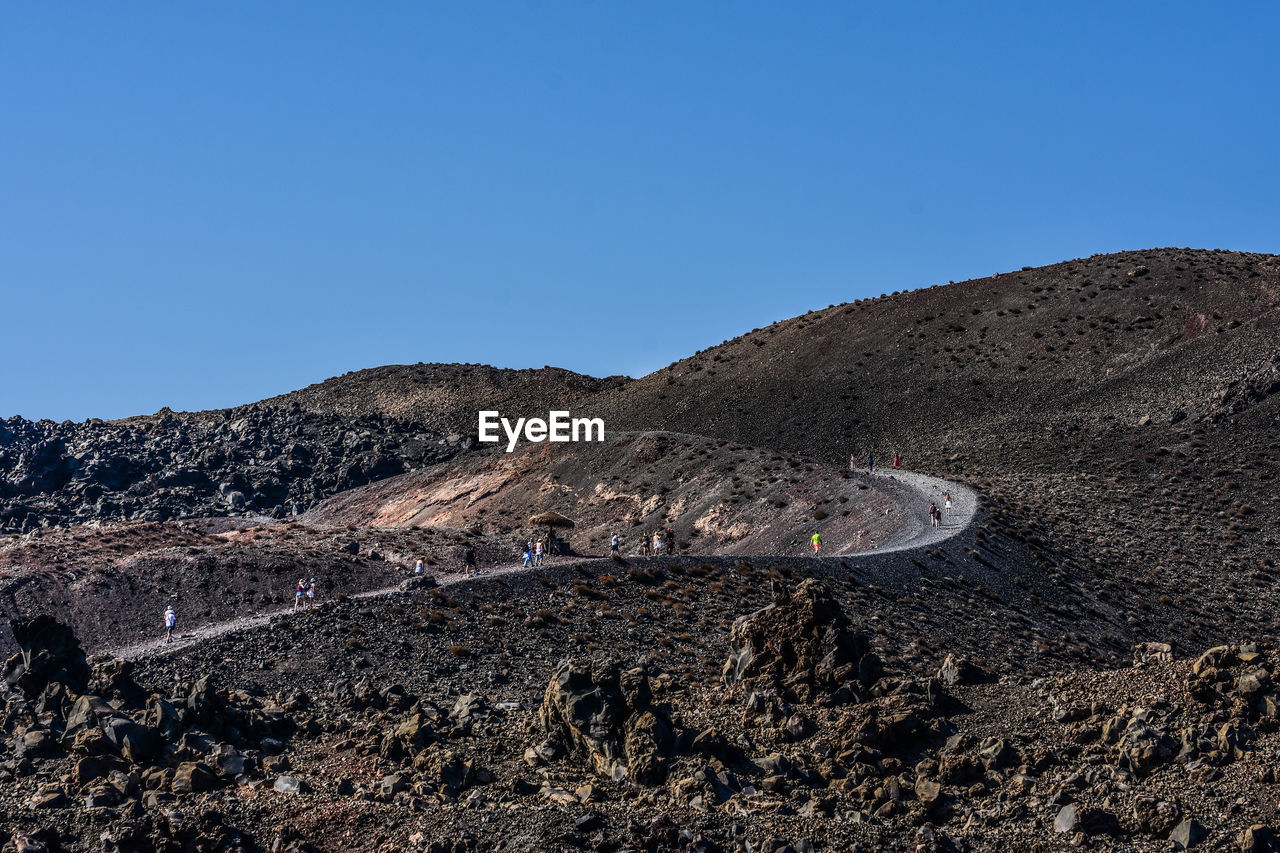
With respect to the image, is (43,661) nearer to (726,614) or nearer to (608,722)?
(608,722)

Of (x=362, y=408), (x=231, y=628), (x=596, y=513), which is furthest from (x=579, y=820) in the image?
(x=362, y=408)

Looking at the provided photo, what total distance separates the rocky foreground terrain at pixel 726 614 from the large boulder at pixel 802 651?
121 mm

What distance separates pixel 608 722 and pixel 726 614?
58.8 feet

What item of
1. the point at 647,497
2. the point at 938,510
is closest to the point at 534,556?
the point at 938,510

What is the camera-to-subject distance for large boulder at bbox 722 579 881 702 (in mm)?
33062

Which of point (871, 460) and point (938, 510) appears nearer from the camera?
point (938, 510)

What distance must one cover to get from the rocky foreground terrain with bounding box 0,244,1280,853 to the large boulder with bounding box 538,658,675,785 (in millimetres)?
92

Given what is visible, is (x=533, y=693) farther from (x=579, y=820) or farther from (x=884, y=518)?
(x=884, y=518)

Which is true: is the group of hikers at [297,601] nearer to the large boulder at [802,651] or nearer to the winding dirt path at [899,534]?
the winding dirt path at [899,534]

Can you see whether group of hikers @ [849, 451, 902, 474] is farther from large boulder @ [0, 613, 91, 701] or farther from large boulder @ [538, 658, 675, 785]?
large boulder @ [0, 613, 91, 701]

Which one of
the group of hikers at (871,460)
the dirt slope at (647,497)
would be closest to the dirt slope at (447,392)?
the dirt slope at (647,497)

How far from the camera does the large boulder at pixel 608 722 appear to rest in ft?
96.7

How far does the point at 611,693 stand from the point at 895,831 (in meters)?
8.53

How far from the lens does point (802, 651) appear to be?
34188 millimetres
